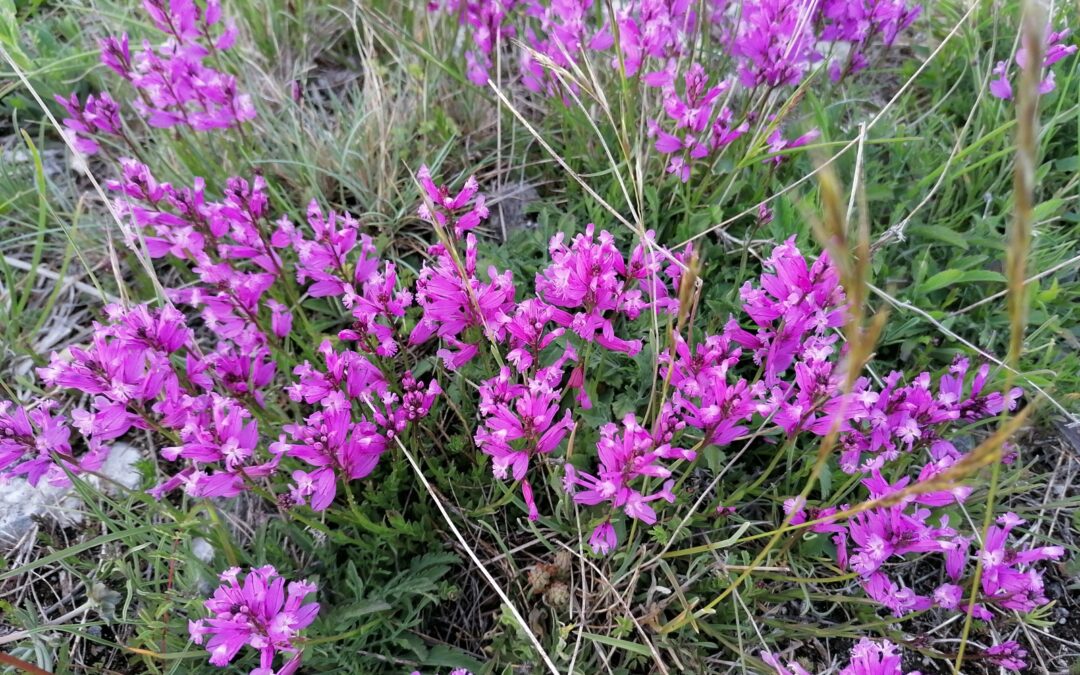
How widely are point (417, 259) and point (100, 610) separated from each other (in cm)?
204

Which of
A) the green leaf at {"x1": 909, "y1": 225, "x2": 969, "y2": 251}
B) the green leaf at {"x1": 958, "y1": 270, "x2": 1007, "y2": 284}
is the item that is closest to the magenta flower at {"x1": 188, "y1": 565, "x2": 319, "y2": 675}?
the green leaf at {"x1": 958, "y1": 270, "x2": 1007, "y2": 284}

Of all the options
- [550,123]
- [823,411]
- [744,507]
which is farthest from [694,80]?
[744,507]

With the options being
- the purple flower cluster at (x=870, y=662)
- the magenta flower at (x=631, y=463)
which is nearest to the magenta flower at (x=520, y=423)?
the magenta flower at (x=631, y=463)

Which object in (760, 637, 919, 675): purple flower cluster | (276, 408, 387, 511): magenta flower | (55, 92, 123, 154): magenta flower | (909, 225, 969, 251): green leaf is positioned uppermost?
(55, 92, 123, 154): magenta flower

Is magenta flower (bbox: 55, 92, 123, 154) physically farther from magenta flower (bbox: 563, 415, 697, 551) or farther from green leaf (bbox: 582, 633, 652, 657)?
green leaf (bbox: 582, 633, 652, 657)

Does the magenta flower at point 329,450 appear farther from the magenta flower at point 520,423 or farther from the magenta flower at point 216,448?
the magenta flower at point 520,423

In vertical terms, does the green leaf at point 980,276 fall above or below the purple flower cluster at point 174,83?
below

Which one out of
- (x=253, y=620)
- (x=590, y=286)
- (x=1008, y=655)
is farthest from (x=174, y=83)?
(x=1008, y=655)

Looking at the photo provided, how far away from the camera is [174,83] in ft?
11.2

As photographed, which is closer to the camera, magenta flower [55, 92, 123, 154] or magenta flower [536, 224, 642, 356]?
magenta flower [536, 224, 642, 356]

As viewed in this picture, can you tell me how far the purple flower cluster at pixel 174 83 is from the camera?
3.31 metres

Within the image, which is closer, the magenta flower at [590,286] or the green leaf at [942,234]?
the magenta flower at [590,286]

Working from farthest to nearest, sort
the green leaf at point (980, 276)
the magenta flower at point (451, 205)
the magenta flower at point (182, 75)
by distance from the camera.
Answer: the magenta flower at point (182, 75)
the green leaf at point (980, 276)
the magenta flower at point (451, 205)

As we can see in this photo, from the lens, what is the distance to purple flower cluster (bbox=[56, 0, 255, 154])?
3.31 meters
